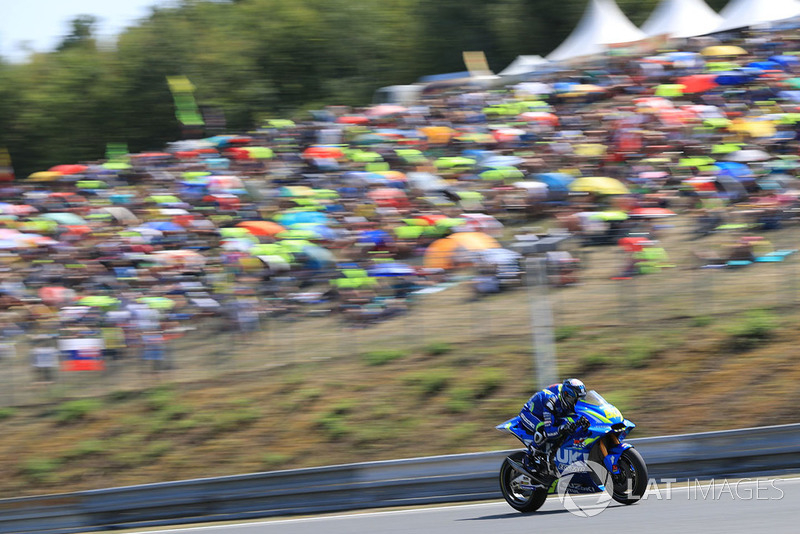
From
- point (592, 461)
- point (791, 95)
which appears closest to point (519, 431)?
point (592, 461)

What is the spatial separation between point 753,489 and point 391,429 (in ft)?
17.8

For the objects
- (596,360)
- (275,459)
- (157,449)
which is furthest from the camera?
(157,449)

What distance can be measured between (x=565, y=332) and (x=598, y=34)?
14427 millimetres

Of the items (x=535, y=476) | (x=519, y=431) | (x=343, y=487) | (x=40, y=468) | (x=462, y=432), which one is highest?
(x=519, y=431)

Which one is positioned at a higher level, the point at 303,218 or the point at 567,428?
the point at 567,428

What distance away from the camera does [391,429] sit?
1285 cm

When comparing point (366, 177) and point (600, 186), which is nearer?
point (600, 186)

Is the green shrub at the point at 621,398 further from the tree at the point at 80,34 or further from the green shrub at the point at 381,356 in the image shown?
the tree at the point at 80,34

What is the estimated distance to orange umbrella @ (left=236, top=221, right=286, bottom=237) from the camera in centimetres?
1808

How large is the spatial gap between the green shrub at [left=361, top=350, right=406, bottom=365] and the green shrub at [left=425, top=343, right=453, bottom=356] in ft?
1.24

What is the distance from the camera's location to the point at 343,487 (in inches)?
397

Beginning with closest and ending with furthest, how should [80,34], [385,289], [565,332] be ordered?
[565,332] < [385,289] < [80,34]

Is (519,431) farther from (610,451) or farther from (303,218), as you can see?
(303,218)

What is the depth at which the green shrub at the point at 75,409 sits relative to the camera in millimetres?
14242
